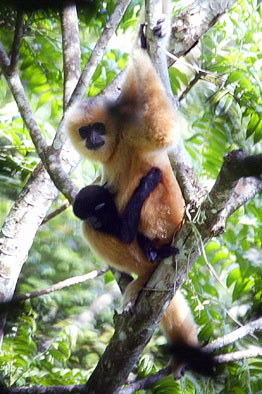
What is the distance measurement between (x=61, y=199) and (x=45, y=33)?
1582mm

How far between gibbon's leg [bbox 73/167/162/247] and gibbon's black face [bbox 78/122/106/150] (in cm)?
30

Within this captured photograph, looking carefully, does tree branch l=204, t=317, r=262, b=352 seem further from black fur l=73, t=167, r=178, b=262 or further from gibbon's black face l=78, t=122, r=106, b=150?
gibbon's black face l=78, t=122, r=106, b=150

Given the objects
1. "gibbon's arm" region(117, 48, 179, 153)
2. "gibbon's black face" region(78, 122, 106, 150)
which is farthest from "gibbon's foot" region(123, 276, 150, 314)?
"gibbon's black face" region(78, 122, 106, 150)

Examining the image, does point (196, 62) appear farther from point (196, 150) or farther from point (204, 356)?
point (204, 356)

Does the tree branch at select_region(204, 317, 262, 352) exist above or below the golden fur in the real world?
below

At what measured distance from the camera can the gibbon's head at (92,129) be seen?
316 cm

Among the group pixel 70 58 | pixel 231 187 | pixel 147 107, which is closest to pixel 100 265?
pixel 70 58

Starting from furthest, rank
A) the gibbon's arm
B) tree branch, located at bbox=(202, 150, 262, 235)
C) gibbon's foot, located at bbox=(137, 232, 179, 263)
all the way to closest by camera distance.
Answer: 1. gibbon's foot, located at bbox=(137, 232, 179, 263)
2. the gibbon's arm
3. tree branch, located at bbox=(202, 150, 262, 235)

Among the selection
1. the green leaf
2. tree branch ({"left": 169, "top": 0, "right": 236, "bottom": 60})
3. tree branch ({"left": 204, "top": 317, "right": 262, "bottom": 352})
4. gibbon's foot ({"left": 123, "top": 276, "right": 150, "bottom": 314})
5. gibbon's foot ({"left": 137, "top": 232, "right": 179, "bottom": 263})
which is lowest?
tree branch ({"left": 204, "top": 317, "right": 262, "bottom": 352})

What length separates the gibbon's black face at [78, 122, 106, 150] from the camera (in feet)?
10.4

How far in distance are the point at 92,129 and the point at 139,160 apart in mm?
612

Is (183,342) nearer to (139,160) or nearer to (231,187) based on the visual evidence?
(139,160)

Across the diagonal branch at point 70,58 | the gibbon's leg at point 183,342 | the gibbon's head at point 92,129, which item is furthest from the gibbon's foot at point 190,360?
the diagonal branch at point 70,58

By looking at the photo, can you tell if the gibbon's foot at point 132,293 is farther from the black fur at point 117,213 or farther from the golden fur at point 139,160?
the black fur at point 117,213
